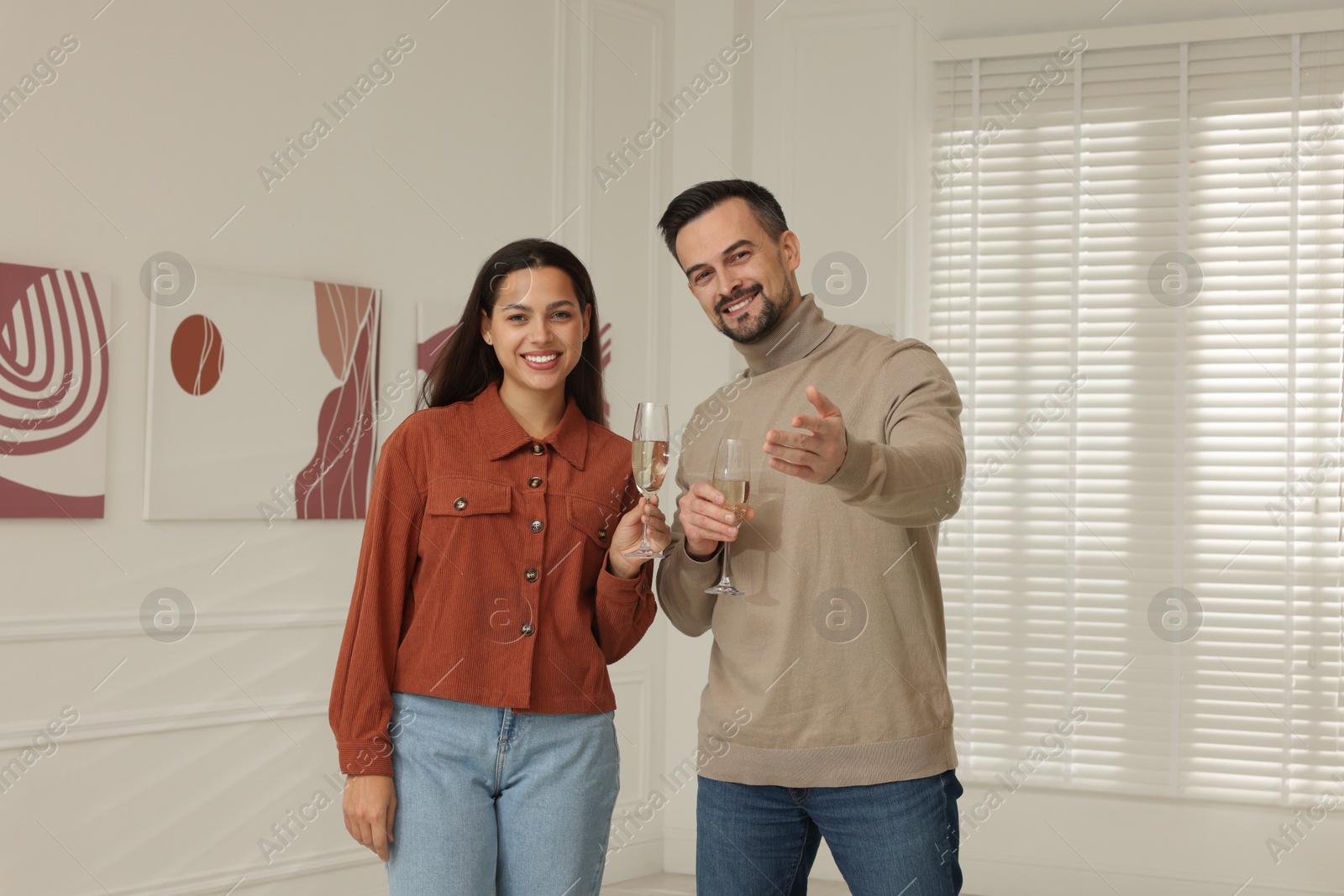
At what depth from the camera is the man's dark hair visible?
215 centimetres

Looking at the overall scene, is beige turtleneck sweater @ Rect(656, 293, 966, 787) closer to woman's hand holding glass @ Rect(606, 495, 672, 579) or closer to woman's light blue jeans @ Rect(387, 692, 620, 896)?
woman's hand holding glass @ Rect(606, 495, 672, 579)

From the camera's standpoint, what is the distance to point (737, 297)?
2.13 metres

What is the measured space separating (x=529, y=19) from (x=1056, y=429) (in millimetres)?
2614

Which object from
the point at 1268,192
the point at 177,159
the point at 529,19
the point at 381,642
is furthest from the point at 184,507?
the point at 1268,192

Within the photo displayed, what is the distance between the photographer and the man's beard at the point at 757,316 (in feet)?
6.96

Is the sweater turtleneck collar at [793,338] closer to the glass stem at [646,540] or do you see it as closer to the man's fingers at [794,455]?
the glass stem at [646,540]

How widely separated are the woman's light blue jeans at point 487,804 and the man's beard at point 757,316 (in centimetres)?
78

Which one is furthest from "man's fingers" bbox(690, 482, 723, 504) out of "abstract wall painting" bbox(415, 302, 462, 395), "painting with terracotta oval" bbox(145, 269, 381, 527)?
"abstract wall painting" bbox(415, 302, 462, 395)

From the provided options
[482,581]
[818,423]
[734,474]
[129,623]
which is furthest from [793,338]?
[129,623]

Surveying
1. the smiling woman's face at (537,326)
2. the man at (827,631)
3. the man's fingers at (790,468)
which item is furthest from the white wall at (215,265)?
the man's fingers at (790,468)

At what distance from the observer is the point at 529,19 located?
4461 millimetres

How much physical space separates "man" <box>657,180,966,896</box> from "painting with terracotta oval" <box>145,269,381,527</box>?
1.99 meters

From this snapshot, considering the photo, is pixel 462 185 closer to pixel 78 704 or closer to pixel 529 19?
pixel 529 19

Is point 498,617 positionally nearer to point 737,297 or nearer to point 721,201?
point 737,297
